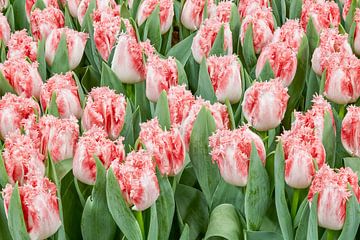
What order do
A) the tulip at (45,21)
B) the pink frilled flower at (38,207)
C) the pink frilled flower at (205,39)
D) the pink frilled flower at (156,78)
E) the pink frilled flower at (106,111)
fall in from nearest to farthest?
→ 1. the pink frilled flower at (38,207)
2. the pink frilled flower at (106,111)
3. the pink frilled flower at (156,78)
4. the pink frilled flower at (205,39)
5. the tulip at (45,21)

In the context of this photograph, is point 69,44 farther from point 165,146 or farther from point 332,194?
point 332,194

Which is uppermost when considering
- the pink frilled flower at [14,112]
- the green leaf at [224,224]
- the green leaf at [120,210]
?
the pink frilled flower at [14,112]

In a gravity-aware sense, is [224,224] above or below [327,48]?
below

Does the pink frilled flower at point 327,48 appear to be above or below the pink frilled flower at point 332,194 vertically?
above

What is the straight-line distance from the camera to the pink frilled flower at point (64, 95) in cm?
129

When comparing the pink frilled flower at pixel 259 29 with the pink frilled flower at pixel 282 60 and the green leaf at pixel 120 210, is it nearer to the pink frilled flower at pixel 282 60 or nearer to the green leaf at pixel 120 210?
the pink frilled flower at pixel 282 60

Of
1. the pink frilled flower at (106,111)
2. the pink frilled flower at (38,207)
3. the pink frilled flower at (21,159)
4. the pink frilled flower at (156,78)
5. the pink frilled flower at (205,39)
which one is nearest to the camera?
the pink frilled flower at (38,207)

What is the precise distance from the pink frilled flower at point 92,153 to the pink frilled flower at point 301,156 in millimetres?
249

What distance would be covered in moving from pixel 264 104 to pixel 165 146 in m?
0.20

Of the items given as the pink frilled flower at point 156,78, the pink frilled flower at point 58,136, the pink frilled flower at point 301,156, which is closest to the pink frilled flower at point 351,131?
the pink frilled flower at point 301,156

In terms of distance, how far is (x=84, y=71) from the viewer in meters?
1.73

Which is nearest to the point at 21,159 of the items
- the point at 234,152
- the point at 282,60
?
the point at 234,152

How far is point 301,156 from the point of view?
1050mm

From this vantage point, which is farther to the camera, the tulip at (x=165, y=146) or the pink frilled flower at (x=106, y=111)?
the pink frilled flower at (x=106, y=111)
